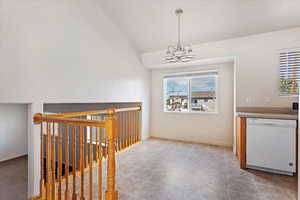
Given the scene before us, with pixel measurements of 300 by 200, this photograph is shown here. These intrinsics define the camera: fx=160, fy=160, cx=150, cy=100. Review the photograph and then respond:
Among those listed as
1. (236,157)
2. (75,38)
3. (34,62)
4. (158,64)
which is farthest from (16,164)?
(236,157)

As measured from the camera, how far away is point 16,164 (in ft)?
10.7

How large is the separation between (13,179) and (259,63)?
500 centimetres

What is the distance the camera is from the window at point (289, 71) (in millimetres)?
3074

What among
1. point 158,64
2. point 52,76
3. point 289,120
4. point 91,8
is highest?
point 91,8

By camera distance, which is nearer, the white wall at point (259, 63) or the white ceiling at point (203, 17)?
the white ceiling at point (203, 17)

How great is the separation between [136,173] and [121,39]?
2.92 m

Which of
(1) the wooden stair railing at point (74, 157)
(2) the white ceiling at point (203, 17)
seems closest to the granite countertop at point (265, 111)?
(2) the white ceiling at point (203, 17)

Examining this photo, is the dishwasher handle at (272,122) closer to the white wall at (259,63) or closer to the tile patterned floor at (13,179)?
the white wall at (259,63)

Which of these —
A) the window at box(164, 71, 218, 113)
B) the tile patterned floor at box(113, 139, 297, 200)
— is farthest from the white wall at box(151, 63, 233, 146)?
the tile patterned floor at box(113, 139, 297, 200)

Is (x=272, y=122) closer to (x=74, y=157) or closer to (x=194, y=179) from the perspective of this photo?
(x=194, y=179)

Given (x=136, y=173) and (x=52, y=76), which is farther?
(x=136, y=173)

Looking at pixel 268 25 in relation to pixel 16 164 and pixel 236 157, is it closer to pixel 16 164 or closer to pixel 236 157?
pixel 236 157

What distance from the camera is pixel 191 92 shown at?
15.1 ft

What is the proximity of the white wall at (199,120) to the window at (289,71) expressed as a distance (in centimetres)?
104
